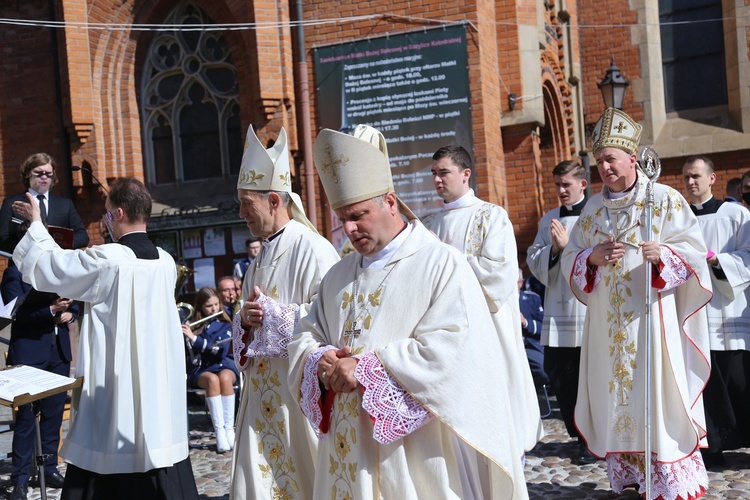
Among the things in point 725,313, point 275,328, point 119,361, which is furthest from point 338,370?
point 725,313

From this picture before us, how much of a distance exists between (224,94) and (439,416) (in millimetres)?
12261

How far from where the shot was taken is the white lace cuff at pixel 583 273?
5.51 m

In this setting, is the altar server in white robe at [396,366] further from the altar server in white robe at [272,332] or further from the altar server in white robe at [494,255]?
the altar server in white robe at [494,255]

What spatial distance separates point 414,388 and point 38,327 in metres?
4.32

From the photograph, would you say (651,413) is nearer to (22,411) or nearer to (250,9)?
(22,411)

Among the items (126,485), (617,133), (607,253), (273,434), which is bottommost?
(126,485)

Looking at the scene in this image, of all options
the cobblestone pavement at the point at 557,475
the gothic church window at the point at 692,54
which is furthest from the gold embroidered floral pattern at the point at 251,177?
the gothic church window at the point at 692,54

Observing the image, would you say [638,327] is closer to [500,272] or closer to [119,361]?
[500,272]

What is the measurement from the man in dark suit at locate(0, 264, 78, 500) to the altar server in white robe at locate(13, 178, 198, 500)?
67.0 inches

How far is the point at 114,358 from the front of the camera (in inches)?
190

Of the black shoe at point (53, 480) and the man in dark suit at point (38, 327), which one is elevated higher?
the man in dark suit at point (38, 327)

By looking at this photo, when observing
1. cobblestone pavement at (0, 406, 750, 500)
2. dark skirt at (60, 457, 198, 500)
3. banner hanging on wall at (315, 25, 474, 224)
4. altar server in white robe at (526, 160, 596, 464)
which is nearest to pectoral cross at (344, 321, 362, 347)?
dark skirt at (60, 457, 198, 500)

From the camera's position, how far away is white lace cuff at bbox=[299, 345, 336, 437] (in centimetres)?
334

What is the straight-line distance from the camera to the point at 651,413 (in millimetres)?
5195
